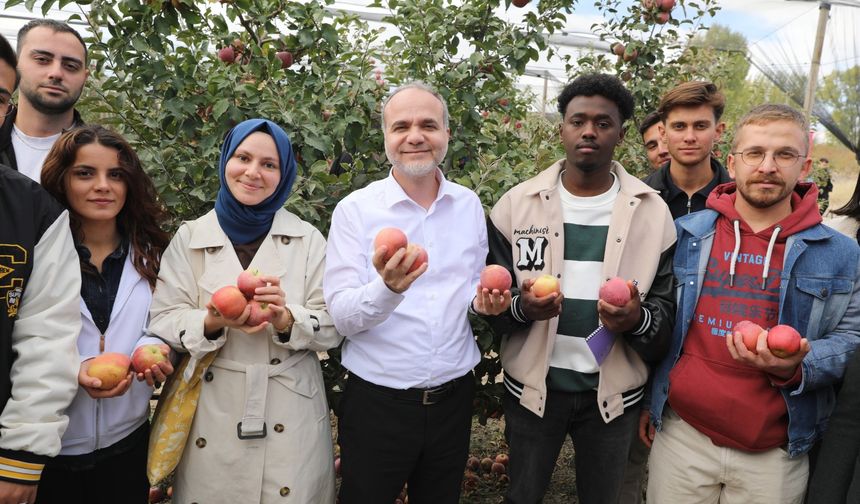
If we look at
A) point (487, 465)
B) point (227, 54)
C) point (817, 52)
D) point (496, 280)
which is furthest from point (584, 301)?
point (817, 52)

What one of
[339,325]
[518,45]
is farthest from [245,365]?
[518,45]

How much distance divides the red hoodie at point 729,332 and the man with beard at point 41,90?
266 cm

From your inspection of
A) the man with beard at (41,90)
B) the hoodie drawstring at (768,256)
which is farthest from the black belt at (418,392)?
the man with beard at (41,90)

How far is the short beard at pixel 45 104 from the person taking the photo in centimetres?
257

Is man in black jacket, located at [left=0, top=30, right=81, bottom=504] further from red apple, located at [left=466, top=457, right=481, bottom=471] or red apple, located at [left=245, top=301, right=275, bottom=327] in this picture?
red apple, located at [left=466, top=457, right=481, bottom=471]

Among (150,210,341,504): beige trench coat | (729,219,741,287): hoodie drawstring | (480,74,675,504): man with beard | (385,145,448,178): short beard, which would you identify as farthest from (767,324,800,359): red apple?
(150,210,341,504): beige trench coat

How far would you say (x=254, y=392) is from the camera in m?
2.16

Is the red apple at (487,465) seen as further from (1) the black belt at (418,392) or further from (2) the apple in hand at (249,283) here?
(2) the apple in hand at (249,283)

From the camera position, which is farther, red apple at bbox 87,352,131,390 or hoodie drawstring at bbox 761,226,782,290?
hoodie drawstring at bbox 761,226,782,290

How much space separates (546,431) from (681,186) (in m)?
1.45

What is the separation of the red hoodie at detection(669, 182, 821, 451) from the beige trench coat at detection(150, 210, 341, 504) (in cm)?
132

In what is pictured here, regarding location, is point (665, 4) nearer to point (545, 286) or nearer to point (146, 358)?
point (545, 286)

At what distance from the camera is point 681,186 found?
3078 millimetres

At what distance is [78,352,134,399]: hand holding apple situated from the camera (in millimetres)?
1945
